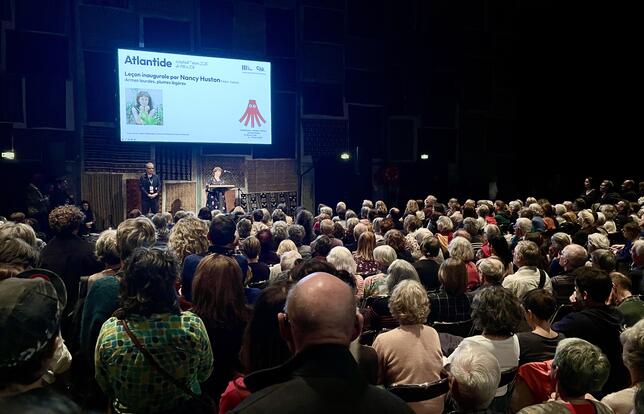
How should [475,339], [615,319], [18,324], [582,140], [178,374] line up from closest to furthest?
[18,324] < [178,374] < [475,339] < [615,319] < [582,140]

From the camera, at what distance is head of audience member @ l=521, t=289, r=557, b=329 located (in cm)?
272

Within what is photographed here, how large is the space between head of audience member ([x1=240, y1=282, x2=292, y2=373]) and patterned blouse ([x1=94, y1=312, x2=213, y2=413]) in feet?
0.88

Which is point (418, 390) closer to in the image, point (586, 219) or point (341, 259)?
point (341, 259)

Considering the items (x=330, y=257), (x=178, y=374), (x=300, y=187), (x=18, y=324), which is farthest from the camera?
(x=300, y=187)

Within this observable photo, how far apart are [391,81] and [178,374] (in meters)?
12.2

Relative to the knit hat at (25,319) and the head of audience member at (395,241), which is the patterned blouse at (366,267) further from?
the knit hat at (25,319)

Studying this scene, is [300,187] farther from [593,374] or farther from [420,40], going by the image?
[593,374]

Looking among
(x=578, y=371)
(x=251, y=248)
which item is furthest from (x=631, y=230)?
(x=578, y=371)

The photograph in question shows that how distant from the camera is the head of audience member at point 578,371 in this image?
6.45ft

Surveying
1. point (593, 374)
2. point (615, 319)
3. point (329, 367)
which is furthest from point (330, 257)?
point (329, 367)

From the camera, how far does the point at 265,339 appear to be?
177cm

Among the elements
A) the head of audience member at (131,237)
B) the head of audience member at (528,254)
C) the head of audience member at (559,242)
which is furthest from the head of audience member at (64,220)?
the head of audience member at (559,242)

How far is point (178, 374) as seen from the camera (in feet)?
6.32

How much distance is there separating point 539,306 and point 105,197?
30.1 feet
